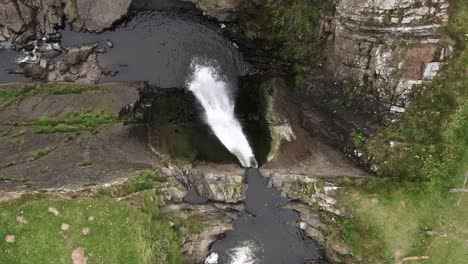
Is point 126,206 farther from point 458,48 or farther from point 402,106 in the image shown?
point 458,48

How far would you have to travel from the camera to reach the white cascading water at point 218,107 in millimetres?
39438

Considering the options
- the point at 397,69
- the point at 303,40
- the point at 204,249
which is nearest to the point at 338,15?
the point at 303,40

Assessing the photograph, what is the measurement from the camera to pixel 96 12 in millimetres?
40719

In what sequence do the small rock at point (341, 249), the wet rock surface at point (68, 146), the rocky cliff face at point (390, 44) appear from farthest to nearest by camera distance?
the small rock at point (341, 249) → the wet rock surface at point (68, 146) → the rocky cliff face at point (390, 44)

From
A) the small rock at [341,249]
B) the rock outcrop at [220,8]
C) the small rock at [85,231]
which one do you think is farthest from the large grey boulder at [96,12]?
the small rock at [341,249]

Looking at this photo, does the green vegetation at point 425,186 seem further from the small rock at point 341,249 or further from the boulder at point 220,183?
the boulder at point 220,183

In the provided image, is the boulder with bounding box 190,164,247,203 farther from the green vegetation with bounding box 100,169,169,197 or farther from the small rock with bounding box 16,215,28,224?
the small rock with bounding box 16,215,28,224

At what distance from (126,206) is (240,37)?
20.0 metres

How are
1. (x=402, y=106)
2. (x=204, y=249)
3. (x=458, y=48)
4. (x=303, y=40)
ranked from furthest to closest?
(x=303, y=40) < (x=204, y=249) < (x=402, y=106) < (x=458, y=48)

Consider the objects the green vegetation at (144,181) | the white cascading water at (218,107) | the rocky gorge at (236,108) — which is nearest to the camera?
the green vegetation at (144,181)

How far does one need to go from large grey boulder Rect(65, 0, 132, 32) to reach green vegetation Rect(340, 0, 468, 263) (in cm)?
2736

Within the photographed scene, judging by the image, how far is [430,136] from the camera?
108 feet

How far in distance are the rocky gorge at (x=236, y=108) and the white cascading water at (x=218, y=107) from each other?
3.28 ft

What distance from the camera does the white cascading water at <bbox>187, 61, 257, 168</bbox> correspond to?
39.4 meters
